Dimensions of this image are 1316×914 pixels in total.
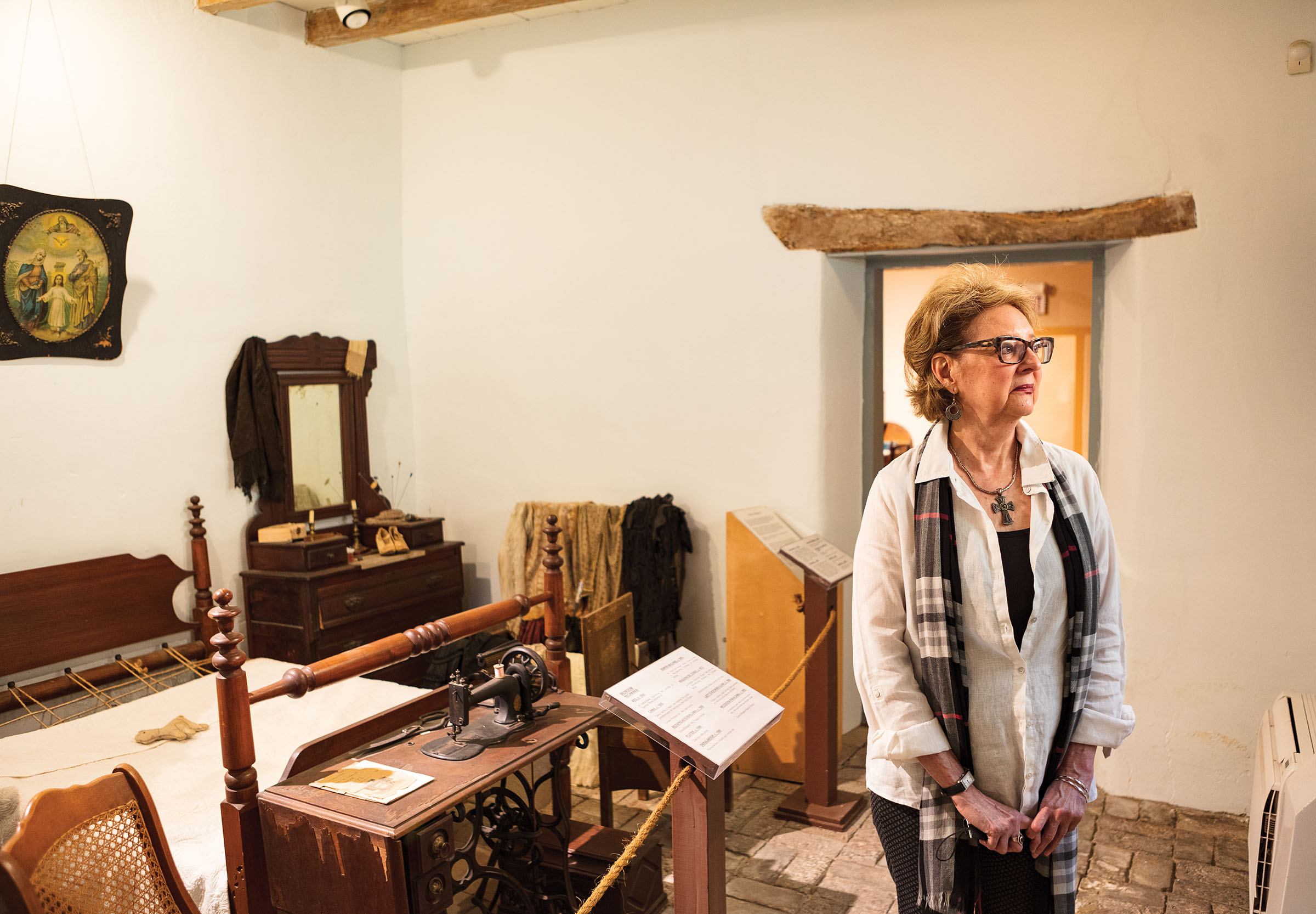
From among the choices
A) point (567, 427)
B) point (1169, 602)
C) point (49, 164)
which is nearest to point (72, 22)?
point (49, 164)

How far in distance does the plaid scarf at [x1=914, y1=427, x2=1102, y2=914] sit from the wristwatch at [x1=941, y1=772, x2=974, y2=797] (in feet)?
0.10

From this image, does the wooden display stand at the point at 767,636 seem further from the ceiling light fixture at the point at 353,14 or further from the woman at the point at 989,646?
the ceiling light fixture at the point at 353,14

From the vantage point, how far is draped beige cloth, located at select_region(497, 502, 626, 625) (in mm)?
5227

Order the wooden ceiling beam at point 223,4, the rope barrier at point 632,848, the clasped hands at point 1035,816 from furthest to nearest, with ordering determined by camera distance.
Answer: the wooden ceiling beam at point 223,4 < the rope barrier at point 632,848 < the clasped hands at point 1035,816

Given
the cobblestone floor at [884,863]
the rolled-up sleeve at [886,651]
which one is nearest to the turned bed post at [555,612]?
the cobblestone floor at [884,863]

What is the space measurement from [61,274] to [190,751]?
215 cm

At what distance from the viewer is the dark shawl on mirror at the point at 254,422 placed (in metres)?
4.96

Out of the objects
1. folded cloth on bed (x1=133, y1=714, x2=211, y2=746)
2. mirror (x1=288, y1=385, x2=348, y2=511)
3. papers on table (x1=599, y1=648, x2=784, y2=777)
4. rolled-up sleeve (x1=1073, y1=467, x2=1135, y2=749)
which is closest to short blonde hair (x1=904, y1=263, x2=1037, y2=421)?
rolled-up sleeve (x1=1073, y1=467, x2=1135, y2=749)

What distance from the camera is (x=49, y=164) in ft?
Answer: 13.7

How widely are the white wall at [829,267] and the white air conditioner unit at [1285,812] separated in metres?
0.58

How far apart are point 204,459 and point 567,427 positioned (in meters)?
1.88

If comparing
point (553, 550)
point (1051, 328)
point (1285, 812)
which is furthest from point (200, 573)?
point (1051, 328)

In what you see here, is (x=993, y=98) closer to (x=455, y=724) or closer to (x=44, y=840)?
(x=455, y=724)

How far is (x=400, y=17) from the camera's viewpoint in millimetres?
5137
